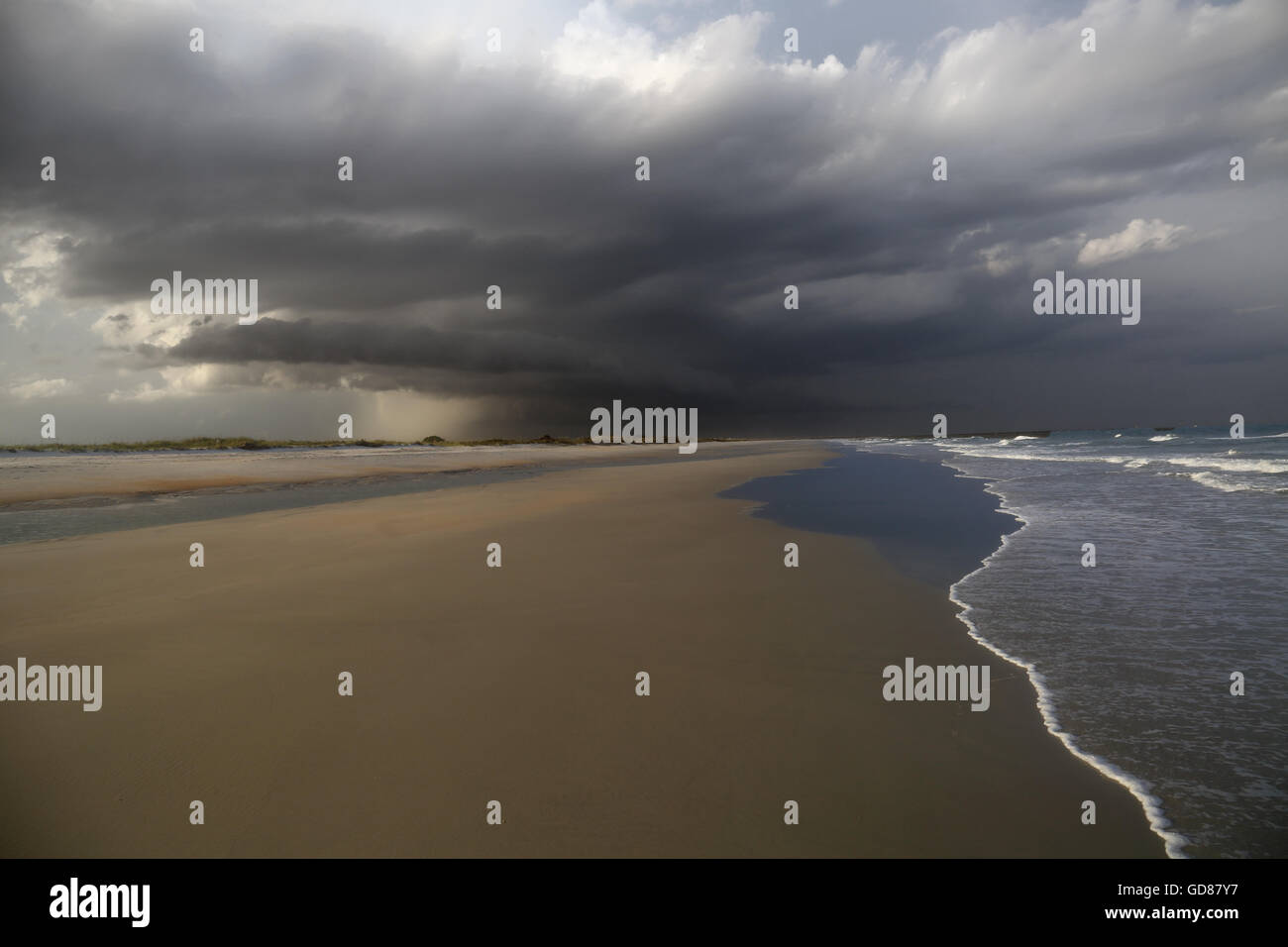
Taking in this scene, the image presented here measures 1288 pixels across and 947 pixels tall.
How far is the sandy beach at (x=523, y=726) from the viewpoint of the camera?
3549mm

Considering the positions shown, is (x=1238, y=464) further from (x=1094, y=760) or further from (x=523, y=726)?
(x=523, y=726)

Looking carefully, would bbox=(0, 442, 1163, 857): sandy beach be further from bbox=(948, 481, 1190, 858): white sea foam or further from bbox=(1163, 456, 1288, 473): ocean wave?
bbox=(1163, 456, 1288, 473): ocean wave

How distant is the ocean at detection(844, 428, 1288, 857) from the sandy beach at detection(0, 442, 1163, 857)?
0.37 m

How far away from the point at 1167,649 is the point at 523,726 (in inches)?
259

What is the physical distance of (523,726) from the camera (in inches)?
186

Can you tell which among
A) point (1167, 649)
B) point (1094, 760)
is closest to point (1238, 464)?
point (1167, 649)

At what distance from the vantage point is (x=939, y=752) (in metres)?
4.39

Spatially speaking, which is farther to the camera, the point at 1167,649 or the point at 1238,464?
the point at 1238,464

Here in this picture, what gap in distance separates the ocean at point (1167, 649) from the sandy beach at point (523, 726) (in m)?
0.37

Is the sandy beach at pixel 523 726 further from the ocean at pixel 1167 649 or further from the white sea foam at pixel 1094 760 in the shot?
the ocean at pixel 1167 649

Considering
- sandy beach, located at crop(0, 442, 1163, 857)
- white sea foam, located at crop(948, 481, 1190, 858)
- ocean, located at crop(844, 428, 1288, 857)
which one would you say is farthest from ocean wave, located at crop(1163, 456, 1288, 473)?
white sea foam, located at crop(948, 481, 1190, 858)

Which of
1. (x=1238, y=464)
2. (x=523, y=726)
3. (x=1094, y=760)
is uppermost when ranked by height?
(x=1238, y=464)
